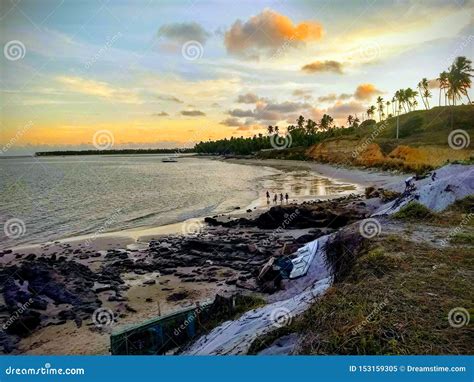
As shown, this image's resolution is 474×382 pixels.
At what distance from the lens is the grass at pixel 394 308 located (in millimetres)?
5176

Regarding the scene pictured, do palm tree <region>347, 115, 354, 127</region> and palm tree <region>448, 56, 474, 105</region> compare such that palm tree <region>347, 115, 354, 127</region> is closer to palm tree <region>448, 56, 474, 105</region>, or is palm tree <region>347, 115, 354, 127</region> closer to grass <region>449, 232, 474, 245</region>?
palm tree <region>448, 56, 474, 105</region>

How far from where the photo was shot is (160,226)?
1193 inches

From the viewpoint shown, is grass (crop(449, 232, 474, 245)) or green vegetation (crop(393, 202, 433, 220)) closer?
grass (crop(449, 232, 474, 245))

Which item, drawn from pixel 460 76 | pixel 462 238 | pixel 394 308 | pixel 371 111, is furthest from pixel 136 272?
pixel 371 111

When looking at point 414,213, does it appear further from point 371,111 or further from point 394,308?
point 371,111

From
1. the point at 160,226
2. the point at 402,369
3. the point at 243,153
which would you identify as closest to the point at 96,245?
the point at 160,226

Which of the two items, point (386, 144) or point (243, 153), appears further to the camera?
point (243, 153)

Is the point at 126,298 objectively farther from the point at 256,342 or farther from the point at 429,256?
the point at 429,256

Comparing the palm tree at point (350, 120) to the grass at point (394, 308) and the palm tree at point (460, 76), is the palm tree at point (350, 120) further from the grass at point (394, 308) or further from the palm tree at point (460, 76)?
the grass at point (394, 308)

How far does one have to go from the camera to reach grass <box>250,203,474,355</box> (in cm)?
518

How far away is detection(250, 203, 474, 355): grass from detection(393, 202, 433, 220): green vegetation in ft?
12.0

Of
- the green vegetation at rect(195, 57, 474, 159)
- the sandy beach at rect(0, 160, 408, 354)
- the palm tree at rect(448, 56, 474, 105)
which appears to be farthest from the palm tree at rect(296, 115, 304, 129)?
the sandy beach at rect(0, 160, 408, 354)

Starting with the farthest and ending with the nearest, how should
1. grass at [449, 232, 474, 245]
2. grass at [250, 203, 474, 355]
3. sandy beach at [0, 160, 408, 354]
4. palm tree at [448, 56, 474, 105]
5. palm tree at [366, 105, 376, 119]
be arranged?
1. palm tree at [366, 105, 376, 119]
2. palm tree at [448, 56, 474, 105]
3. sandy beach at [0, 160, 408, 354]
4. grass at [449, 232, 474, 245]
5. grass at [250, 203, 474, 355]

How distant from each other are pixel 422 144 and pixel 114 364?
220 feet
